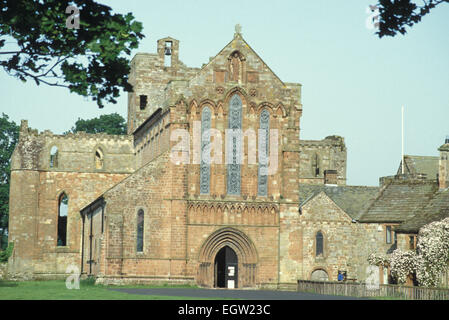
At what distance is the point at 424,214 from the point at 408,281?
5046 mm

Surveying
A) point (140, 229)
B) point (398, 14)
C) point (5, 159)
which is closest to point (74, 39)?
point (398, 14)

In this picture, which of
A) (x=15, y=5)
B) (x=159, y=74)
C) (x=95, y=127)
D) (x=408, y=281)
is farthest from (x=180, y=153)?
(x=95, y=127)

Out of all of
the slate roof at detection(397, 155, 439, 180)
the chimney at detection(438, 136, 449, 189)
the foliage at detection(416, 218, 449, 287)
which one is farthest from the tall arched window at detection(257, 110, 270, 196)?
the slate roof at detection(397, 155, 439, 180)

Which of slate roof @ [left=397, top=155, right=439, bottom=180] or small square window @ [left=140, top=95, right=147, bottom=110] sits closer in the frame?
small square window @ [left=140, top=95, right=147, bottom=110]

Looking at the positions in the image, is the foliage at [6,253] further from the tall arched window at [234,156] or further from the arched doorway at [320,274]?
the arched doorway at [320,274]

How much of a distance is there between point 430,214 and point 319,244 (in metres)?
9.89

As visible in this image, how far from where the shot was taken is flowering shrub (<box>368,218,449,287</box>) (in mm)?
51906

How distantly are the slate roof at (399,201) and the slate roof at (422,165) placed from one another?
22.4 metres

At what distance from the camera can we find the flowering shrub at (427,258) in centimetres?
5191

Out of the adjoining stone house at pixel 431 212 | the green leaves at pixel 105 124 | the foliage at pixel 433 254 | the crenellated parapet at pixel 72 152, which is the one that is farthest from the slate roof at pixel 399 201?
the green leaves at pixel 105 124

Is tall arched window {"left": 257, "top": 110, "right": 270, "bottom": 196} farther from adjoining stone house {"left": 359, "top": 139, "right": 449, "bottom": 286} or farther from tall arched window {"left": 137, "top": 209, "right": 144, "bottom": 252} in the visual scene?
adjoining stone house {"left": 359, "top": 139, "right": 449, "bottom": 286}

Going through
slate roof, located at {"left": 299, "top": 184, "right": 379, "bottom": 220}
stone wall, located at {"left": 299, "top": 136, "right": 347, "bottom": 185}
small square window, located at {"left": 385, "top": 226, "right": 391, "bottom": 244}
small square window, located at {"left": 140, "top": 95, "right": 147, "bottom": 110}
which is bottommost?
small square window, located at {"left": 385, "top": 226, "right": 391, "bottom": 244}

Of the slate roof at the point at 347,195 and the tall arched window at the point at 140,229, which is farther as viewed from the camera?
the slate roof at the point at 347,195

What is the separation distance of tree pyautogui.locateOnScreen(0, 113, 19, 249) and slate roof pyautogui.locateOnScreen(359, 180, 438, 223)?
47685 mm
